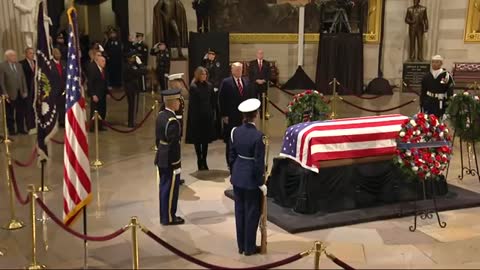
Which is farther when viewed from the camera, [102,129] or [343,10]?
[343,10]

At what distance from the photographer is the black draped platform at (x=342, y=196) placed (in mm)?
7250

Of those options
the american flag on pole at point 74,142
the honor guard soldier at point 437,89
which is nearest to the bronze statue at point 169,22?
the honor guard soldier at point 437,89

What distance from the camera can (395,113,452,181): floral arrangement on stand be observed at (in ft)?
22.8

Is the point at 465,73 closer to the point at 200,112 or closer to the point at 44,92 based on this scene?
the point at 200,112

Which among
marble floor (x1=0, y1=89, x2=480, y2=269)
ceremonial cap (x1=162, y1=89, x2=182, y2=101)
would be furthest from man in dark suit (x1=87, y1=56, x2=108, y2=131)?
ceremonial cap (x1=162, y1=89, x2=182, y2=101)

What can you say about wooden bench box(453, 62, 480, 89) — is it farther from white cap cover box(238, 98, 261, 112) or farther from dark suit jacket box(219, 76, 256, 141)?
white cap cover box(238, 98, 261, 112)

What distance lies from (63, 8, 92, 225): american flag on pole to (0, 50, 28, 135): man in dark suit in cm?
680

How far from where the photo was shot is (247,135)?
6020 mm

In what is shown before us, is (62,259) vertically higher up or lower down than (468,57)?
lower down

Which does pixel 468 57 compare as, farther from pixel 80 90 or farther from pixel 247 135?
pixel 80 90

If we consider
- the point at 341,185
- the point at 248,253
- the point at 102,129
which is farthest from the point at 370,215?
the point at 102,129

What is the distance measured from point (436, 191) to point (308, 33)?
10.9 metres

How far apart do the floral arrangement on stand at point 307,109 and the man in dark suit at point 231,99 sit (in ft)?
2.72

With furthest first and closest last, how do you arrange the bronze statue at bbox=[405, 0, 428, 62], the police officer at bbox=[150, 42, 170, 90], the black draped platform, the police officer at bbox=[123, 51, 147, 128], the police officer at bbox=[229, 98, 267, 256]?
the bronze statue at bbox=[405, 0, 428, 62], the police officer at bbox=[150, 42, 170, 90], the police officer at bbox=[123, 51, 147, 128], the black draped platform, the police officer at bbox=[229, 98, 267, 256]
